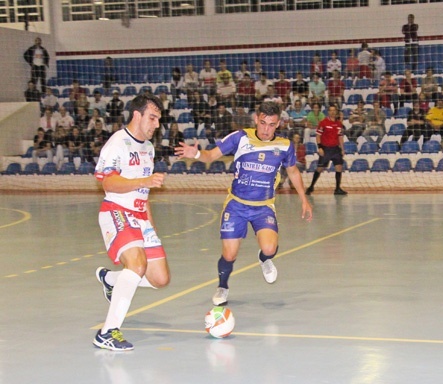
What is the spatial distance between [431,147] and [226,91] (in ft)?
22.3

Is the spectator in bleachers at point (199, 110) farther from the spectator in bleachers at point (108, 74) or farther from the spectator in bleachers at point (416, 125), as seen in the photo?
the spectator in bleachers at point (416, 125)

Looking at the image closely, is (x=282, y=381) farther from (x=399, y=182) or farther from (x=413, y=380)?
(x=399, y=182)

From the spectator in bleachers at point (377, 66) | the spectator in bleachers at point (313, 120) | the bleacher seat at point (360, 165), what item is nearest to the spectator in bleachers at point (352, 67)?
the spectator in bleachers at point (377, 66)

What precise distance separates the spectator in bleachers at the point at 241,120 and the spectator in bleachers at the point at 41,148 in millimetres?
5910

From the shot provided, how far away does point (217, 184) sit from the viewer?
80.7ft

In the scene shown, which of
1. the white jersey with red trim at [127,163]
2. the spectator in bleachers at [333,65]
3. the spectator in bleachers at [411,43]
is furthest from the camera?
the spectator in bleachers at [333,65]

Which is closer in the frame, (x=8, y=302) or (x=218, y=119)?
(x=8, y=302)

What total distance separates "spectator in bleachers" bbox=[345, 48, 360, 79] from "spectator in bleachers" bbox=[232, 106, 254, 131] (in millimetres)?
3903

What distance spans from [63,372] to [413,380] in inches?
91.3

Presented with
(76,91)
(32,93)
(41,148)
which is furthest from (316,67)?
(32,93)

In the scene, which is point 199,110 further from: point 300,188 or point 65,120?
point 300,188

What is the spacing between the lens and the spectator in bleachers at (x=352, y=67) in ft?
86.9

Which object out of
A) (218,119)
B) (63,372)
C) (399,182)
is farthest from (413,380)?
(218,119)

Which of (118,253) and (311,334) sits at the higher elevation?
(118,253)
